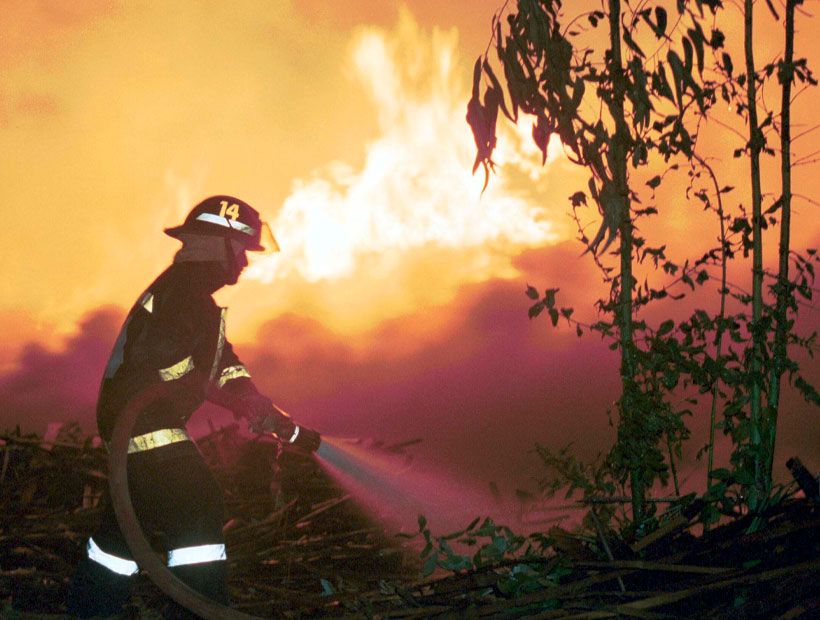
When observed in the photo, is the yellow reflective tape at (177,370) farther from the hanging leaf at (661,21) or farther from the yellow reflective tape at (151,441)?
the hanging leaf at (661,21)

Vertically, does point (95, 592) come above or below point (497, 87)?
below

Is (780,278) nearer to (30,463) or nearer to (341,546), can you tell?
(341,546)

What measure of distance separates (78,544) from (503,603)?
13.9ft

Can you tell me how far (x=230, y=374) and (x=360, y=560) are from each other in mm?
2057

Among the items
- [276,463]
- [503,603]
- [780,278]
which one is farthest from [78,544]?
[780,278]

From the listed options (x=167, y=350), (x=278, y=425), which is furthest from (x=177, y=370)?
(x=278, y=425)

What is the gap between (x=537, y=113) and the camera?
154 inches

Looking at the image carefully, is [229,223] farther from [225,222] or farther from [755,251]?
[755,251]

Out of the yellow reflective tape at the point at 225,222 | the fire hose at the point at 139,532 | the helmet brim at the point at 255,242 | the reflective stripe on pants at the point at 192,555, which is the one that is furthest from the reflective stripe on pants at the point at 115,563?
the yellow reflective tape at the point at 225,222

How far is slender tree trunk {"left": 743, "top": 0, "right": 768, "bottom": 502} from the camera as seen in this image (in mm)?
3658

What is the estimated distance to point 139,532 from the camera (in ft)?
12.3

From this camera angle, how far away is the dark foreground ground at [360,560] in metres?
2.69

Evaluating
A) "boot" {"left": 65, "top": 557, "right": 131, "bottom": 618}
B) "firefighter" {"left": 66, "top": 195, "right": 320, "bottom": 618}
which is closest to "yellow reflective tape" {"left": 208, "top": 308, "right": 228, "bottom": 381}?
"firefighter" {"left": 66, "top": 195, "right": 320, "bottom": 618}

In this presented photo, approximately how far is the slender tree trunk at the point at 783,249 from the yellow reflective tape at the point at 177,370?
319 cm
